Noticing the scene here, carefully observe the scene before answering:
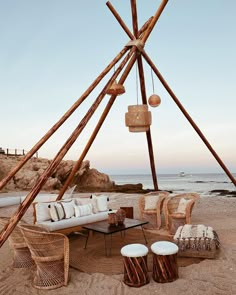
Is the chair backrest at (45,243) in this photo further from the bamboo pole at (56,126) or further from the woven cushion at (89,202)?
the woven cushion at (89,202)

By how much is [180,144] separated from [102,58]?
10.2 meters

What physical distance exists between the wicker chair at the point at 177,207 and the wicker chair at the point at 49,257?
292cm

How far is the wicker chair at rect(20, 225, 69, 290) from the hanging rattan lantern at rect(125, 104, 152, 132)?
9.17ft

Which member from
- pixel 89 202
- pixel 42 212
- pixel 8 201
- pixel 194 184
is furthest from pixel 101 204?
pixel 194 184

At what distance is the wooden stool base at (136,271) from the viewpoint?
134 inches

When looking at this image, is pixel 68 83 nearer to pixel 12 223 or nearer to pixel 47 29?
pixel 47 29

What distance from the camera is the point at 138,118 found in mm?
5547

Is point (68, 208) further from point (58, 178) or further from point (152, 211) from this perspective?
point (58, 178)

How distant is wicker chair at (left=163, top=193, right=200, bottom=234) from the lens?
18.9ft

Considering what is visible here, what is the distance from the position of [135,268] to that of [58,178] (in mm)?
18863

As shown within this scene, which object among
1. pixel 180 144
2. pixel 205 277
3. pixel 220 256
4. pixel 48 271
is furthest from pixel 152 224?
pixel 180 144

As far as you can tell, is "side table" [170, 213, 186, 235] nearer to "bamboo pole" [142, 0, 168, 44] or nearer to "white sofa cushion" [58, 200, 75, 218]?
"white sofa cushion" [58, 200, 75, 218]

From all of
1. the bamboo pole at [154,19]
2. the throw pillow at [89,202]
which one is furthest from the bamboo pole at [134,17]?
the throw pillow at [89,202]

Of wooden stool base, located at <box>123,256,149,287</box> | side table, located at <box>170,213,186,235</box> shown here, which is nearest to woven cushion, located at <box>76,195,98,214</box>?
side table, located at <box>170,213,186,235</box>
